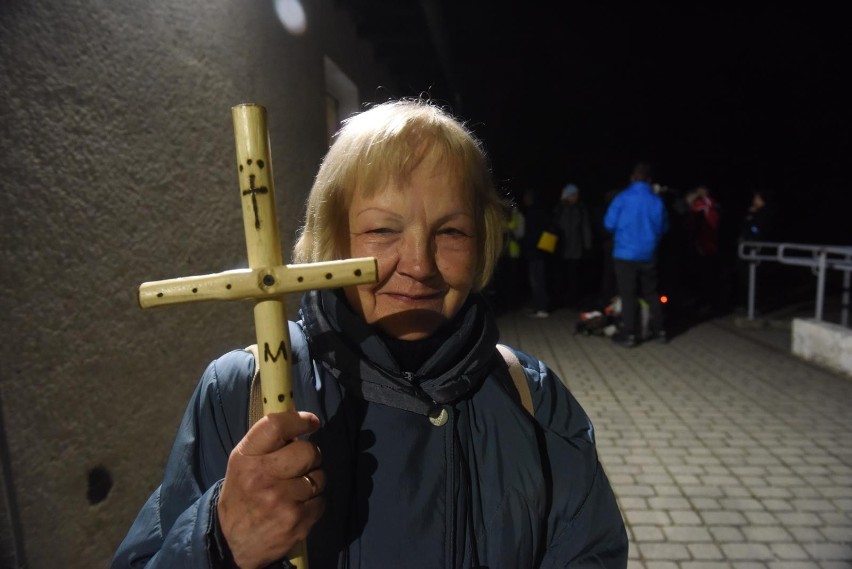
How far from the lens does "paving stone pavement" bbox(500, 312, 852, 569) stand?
9.91 ft

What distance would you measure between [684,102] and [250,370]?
22606mm

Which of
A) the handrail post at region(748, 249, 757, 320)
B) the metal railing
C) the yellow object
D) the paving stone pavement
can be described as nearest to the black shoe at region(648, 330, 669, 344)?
the paving stone pavement

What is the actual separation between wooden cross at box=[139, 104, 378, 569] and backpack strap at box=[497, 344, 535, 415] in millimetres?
574

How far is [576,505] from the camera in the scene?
129 centimetres

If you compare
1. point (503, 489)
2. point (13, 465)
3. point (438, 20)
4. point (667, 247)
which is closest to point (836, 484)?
point (503, 489)

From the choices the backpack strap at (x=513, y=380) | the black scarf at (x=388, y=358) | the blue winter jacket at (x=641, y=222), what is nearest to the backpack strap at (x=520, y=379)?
the backpack strap at (x=513, y=380)

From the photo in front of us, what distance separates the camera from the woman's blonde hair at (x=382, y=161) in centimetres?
122

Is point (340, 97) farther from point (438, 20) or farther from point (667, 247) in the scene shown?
point (667, 247)

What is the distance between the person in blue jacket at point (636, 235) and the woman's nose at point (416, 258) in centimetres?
615

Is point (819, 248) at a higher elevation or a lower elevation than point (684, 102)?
lower

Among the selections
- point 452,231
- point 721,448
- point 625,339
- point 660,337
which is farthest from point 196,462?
point 660,337

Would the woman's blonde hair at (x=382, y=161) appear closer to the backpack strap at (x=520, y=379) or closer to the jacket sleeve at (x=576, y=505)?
the backpack strap at (x=520, y=379)

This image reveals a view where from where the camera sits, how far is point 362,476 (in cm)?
116

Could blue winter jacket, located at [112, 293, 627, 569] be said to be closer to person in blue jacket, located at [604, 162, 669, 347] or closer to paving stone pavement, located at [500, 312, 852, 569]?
paving stone pavement, located at [500, 312, 852, 569]
